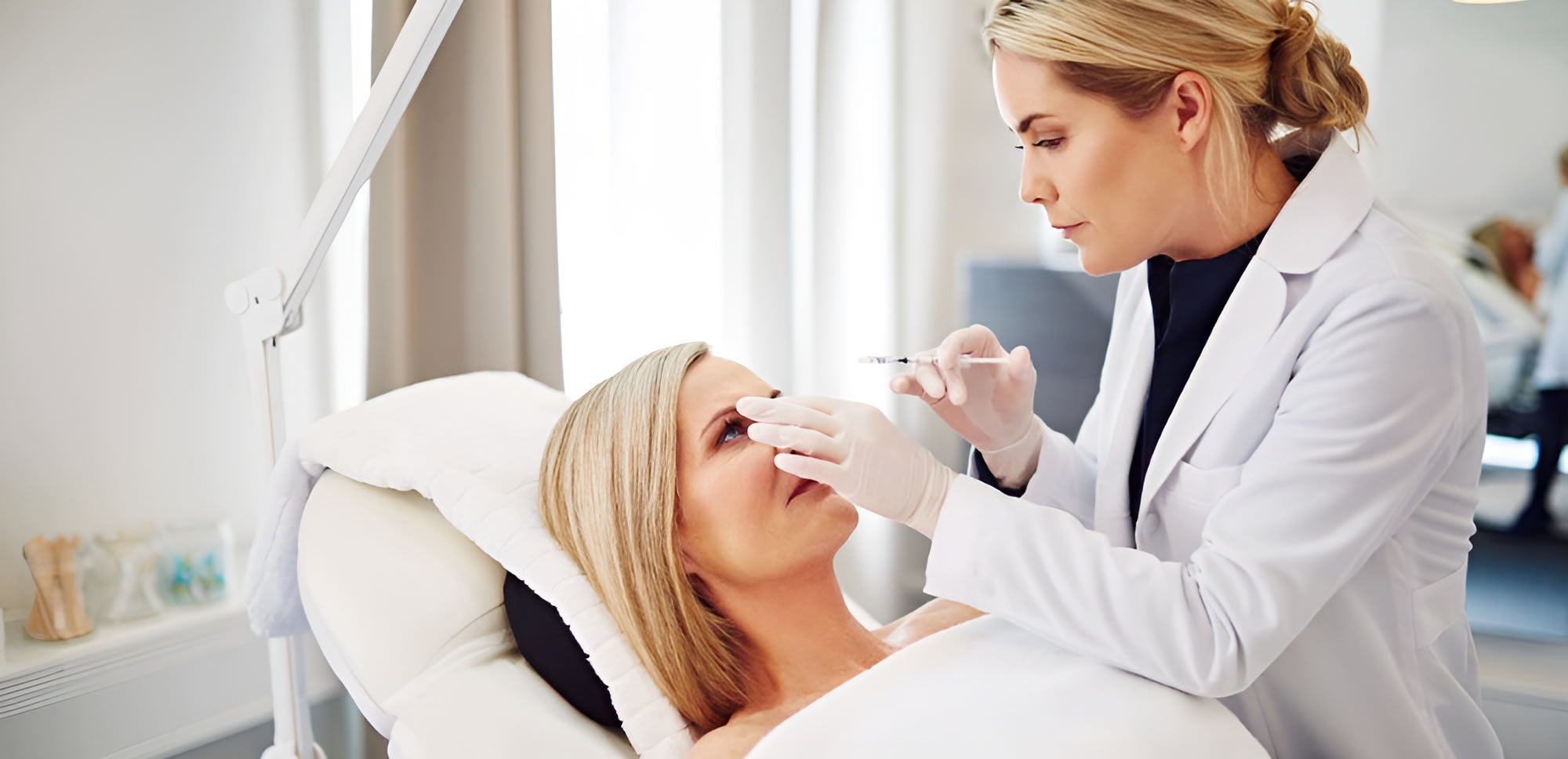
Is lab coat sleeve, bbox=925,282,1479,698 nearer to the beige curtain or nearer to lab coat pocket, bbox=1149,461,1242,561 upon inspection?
lab coat pocket, bbox=1149,461,1242,561

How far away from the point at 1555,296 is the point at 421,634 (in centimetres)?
243

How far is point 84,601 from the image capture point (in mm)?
Result: 1525

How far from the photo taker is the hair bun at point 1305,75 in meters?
1.02

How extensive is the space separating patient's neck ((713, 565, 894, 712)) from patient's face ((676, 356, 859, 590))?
25 millimetres

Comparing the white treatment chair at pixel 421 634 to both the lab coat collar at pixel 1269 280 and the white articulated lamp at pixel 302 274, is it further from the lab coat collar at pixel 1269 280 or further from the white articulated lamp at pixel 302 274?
the lab coat collar at pixel 1269 280

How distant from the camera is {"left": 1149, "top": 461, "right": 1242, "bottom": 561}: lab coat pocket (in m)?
1.02

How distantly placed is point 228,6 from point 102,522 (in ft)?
2.84

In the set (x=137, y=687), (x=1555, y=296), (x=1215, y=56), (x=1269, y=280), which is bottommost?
(x=137, y=687)

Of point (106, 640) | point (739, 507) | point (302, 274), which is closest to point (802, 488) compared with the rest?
point (739, 507)

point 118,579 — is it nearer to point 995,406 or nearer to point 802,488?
point 802,488

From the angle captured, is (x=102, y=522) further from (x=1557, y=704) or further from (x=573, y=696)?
(x=1557, y=704)

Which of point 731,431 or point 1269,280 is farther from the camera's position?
point 731,431

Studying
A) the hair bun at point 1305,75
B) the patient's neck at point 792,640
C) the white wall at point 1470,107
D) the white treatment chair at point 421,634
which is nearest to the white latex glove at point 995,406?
the patient's neck at point 792,640

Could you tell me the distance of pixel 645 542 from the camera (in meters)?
1.13
